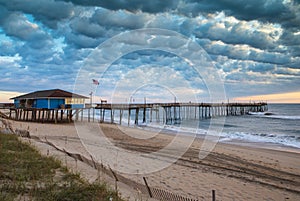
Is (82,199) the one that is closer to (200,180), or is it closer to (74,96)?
(200,180)

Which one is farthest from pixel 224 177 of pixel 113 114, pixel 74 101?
pixel 113 114

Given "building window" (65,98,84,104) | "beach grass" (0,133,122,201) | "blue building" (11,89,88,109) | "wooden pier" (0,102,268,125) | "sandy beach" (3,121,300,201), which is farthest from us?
"wooden pier" (0,102,268,125)

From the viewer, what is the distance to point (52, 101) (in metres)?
31.2

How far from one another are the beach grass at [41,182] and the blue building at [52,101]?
23209mm

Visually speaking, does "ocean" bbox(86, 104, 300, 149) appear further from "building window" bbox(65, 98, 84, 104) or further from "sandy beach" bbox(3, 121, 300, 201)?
"sandy beach" bbox(3, 121, 300, 201)

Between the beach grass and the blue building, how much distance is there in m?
23.2

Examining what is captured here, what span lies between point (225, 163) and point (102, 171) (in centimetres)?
666

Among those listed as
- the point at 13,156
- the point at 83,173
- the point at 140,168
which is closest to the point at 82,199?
the point at 83,173

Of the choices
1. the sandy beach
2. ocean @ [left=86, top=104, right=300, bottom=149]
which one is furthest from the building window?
the sandy beach

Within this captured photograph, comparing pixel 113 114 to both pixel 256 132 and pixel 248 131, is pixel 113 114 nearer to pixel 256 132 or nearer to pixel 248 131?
pixel 248 131

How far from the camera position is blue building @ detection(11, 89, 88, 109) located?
102ft

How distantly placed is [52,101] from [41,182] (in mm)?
26540

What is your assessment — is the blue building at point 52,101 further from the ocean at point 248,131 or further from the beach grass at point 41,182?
the beach grass at point 41,182

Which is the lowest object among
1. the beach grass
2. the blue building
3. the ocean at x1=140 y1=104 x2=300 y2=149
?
the ocean at x1=140 y1=104 x2=300 y2=149
